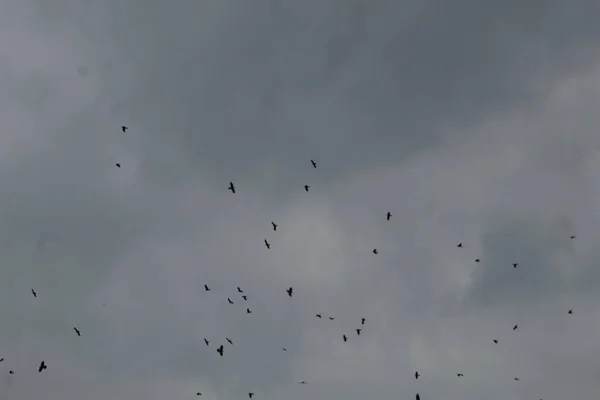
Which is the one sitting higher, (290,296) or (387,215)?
(387,215)

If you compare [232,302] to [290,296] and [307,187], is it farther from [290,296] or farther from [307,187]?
[307,187]

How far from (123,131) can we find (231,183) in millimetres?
18364

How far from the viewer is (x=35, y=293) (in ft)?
323

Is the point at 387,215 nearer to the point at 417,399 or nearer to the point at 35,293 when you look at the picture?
the point at 417,399

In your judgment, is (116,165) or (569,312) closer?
Answer: (116,165)

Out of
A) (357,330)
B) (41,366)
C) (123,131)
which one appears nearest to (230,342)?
(357,330)

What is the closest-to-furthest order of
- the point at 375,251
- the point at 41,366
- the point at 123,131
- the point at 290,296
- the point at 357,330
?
the point at 41,366, the point at 123,131, the point at 290,296, the point at 375,251, the point at 357,330

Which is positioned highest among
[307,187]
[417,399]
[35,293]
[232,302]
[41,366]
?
[307,187]

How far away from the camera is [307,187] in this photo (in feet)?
298

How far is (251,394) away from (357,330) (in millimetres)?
22507

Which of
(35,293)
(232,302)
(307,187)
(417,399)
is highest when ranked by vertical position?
(307,187)

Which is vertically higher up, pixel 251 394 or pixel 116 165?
pixel 116 165

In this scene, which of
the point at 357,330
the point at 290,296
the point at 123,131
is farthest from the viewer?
the point at 357,330

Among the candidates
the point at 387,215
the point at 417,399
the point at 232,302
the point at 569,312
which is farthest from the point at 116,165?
the point at 569,312
